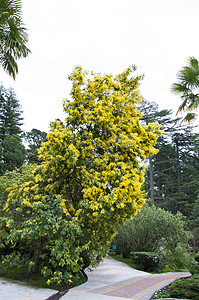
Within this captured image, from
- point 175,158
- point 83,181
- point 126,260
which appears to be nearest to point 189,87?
point 83,181

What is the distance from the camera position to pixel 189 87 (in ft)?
25.0

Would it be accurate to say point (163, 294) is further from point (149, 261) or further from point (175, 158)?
point (175, 158)

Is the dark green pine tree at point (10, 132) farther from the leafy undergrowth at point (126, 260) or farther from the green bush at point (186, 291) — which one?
the green bush at point (186, 291)

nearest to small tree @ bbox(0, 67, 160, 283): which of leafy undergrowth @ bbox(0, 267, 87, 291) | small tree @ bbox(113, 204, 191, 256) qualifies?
leafy undergrowth @ bbox(0, 267, 87, 291)

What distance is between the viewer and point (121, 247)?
12.2 meters

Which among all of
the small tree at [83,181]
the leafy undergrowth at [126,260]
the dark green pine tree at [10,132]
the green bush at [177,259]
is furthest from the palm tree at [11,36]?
the dark green pine tree at [10,132]

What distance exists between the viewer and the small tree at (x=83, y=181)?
507 centimetres

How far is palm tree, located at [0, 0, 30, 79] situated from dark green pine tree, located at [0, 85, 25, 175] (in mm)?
15890

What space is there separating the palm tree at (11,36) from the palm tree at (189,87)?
16.2 ft

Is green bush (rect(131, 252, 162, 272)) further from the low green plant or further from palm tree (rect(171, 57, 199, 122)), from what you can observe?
palm tree (rect(171, 57, 199, 122))

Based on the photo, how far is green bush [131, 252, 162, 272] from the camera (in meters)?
8.77

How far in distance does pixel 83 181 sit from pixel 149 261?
518 cm

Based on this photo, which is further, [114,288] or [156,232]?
[156,232]

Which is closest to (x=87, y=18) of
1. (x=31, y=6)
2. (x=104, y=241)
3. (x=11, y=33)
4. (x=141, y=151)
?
(x=31, y=6)
